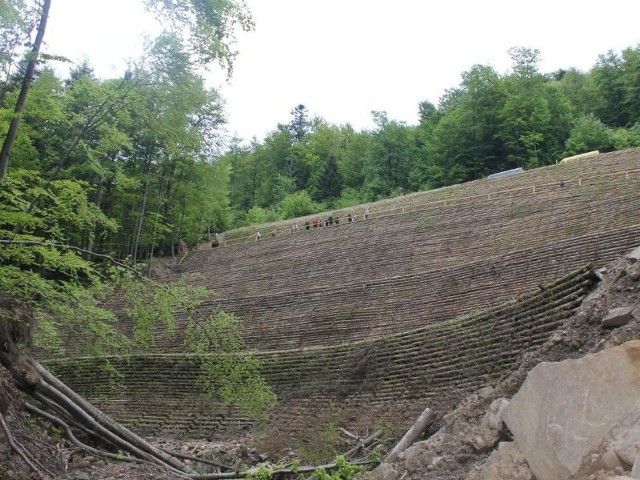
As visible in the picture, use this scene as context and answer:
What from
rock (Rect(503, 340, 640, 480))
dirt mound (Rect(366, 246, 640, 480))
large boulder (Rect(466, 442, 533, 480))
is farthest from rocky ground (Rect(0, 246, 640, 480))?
rock (Rect(503, 340, 640, 480))

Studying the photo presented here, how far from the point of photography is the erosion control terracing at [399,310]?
9852 millimetres

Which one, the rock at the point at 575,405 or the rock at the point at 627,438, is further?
the rock at the point at 575,405

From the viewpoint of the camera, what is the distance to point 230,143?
4066cm

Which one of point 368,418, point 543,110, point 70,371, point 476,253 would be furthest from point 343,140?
point 368,418

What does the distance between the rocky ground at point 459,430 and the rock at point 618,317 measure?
7cm

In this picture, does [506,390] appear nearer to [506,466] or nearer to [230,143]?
[506,466]

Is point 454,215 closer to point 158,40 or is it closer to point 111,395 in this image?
point 111,395

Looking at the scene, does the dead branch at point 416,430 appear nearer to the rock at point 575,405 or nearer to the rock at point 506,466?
the rock at point 506,466

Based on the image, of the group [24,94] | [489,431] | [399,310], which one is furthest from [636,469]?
[399,310]

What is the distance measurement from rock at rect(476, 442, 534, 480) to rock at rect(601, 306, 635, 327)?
172cm

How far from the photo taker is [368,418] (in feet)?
32.5

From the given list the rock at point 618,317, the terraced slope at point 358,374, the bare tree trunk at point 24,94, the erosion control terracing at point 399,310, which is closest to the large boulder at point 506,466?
the rock at point 618,317

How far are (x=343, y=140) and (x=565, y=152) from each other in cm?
2861

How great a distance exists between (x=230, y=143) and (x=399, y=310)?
93.0ft
